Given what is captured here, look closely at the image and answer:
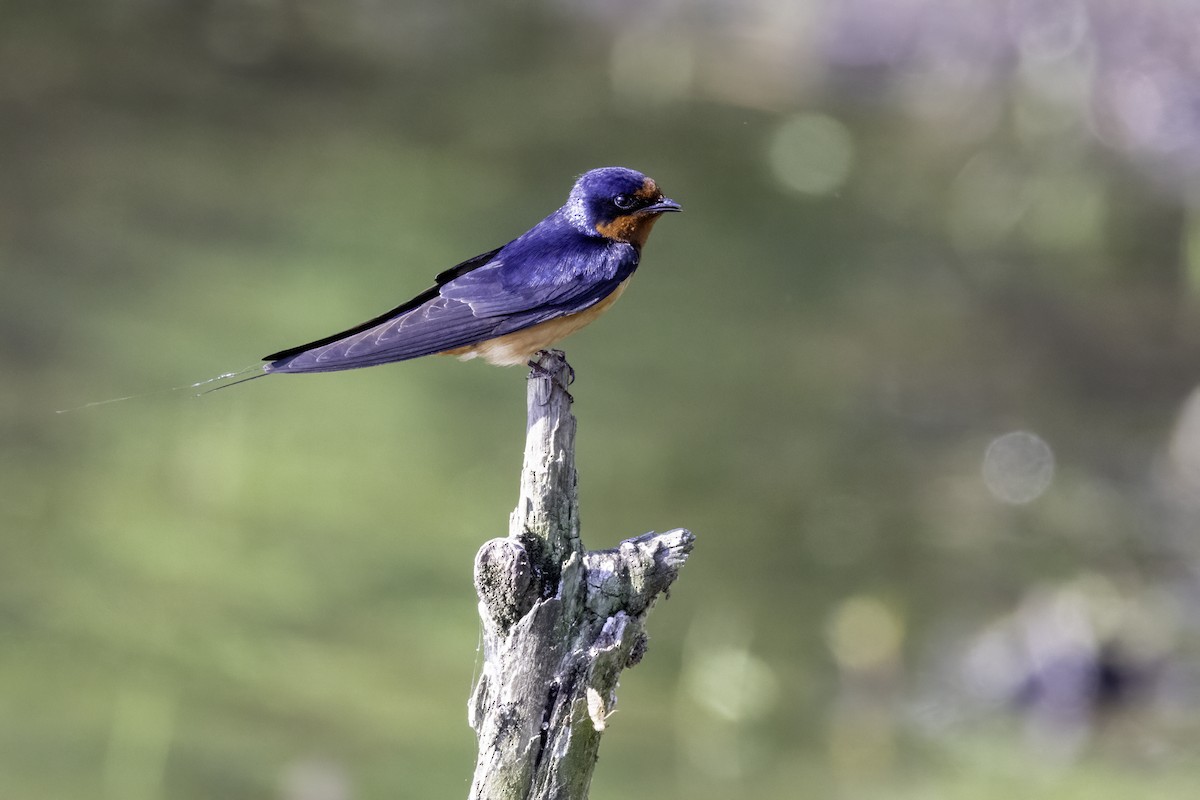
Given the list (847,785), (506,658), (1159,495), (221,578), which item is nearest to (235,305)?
(221,578)

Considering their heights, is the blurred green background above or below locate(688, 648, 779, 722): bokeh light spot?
above

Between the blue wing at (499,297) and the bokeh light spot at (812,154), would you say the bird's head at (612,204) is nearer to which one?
the blue wing at (499,297)

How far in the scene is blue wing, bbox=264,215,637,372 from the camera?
4090 millimetres

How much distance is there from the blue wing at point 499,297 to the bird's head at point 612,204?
72 millimetres

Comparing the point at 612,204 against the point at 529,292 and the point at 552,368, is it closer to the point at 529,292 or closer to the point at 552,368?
the point at 529,292

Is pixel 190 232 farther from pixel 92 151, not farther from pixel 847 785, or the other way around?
pixel 847 785

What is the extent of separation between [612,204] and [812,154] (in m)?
9.21

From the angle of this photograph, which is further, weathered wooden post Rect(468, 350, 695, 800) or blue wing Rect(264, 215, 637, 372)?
blue wing Rect(264, 215, 637, 372)

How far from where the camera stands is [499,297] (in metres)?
4.32

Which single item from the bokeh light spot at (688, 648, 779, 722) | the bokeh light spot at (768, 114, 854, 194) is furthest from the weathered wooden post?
the bokeh light spot at (768, 114, 854, 194)

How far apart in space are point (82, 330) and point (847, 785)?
508cm

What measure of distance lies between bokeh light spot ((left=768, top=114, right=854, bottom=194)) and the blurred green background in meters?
0.06

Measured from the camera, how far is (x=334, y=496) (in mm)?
8344

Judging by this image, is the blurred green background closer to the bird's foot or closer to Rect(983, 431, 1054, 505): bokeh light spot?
Rect(983, 431, 1054, 505): bokeh light spot
